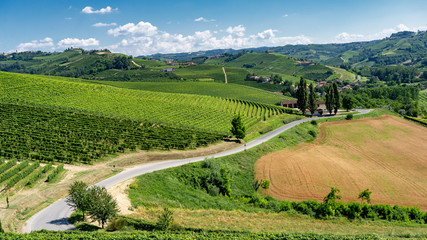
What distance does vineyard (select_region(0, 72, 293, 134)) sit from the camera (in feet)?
249

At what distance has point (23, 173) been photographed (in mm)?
38594

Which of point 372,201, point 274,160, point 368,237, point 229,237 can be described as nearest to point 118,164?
point 229,237

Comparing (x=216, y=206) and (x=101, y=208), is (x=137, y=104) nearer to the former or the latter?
(x=216, y=206)

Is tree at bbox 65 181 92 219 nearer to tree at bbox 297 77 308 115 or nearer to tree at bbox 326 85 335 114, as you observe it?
tree at bbox 297 77 308 115

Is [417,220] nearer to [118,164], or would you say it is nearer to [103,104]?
[118,164]

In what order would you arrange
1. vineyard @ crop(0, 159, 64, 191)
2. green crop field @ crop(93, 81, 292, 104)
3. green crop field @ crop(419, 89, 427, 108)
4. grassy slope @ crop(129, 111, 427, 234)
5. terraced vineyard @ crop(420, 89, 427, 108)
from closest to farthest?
grassy slope @ crop(129, 111, 427, 234) < vineyard @ crop(0, 159, 64, 191) < green crop field @ crop(93, 81, 292, 104) < terraced vineyard @ crop(420, 89, 427, 108) < green crop field @ crop(419, 89, 427, 108)

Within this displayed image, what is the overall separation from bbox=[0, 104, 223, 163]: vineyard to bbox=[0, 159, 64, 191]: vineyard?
1.23m

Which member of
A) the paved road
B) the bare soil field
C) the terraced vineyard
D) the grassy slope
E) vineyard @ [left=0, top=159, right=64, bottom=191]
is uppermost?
vineyard @ [left=0, top=159, right=64, bottom=191]

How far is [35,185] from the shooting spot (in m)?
36.9

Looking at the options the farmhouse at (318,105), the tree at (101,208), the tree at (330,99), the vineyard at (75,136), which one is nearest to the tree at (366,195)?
the vineyard at (75,136)

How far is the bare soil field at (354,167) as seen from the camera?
143 ft

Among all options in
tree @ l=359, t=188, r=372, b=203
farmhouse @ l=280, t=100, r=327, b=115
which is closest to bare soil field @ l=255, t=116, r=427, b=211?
tree @ l=359, t=188, r=372, b=203

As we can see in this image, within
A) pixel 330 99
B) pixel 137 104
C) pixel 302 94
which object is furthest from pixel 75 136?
pixel 330 99

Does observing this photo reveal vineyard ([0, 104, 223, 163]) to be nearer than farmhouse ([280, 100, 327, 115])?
Yes
